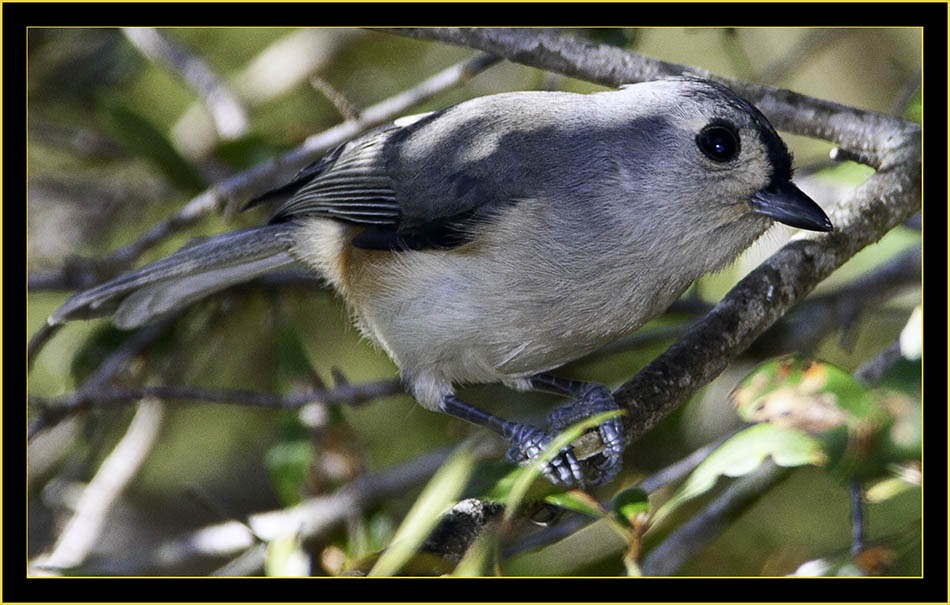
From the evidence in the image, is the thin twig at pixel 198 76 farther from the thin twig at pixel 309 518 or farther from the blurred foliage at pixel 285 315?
the thin twig at pixel 309 518

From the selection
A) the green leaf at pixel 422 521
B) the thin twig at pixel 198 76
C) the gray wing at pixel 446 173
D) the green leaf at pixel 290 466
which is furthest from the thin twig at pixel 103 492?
the green leaf at pixel 422 521

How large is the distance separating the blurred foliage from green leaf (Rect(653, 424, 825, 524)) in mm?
964

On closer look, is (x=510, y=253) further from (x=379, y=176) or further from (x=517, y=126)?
(x=379, y=176)

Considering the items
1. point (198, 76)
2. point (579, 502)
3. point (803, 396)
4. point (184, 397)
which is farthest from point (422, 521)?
point (198, 76)

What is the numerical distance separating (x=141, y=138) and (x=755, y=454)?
103 inches

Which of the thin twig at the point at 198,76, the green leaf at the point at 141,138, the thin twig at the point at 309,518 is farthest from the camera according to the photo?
the thin twig at the point at 198,76

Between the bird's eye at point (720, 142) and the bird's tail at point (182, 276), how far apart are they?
4.74 ft

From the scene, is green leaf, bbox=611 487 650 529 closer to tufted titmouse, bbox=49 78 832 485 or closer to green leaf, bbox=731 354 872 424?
green leaf, bbox=731 354 872 424

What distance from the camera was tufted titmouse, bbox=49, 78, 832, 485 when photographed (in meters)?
2.46

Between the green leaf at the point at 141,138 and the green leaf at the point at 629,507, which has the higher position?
the green leaf at the point at 141,138

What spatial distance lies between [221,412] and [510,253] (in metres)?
2.44

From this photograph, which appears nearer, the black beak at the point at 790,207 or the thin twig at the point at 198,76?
the black beak at the point at 790,207

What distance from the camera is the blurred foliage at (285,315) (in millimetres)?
→ 3258

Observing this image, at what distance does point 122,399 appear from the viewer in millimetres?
3188
